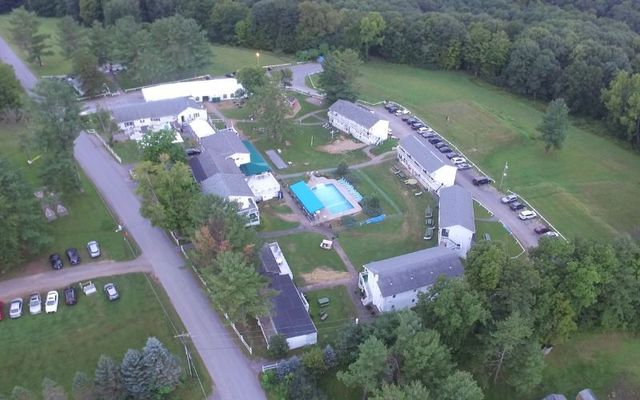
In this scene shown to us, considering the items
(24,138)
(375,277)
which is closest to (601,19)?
(375,277)

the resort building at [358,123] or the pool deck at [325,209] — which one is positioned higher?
the resort building at [358,123]

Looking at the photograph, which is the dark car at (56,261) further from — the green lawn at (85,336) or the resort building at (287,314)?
the resort building at (287,314)

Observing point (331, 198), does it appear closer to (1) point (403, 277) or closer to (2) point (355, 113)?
(1) point (403, 277)

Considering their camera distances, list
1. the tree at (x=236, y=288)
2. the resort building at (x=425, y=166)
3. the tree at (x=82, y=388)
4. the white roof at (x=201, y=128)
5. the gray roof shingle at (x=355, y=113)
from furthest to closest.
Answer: the gray roof shingle at (x=355, y=113) < the white roof at (x=201, y=128) < the resort building at (x=425, y=166) < the tree at (x=236, y=288) < the tree at (x=82, y=388)

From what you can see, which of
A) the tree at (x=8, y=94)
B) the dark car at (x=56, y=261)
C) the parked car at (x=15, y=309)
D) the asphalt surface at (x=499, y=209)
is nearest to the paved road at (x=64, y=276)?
the dark car at (x=56, y=261)

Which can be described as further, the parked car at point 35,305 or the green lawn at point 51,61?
the green lawn at point 51,61

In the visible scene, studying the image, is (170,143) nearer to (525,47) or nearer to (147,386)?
(147,386)

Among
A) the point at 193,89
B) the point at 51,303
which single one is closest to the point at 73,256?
the point at 51,303
